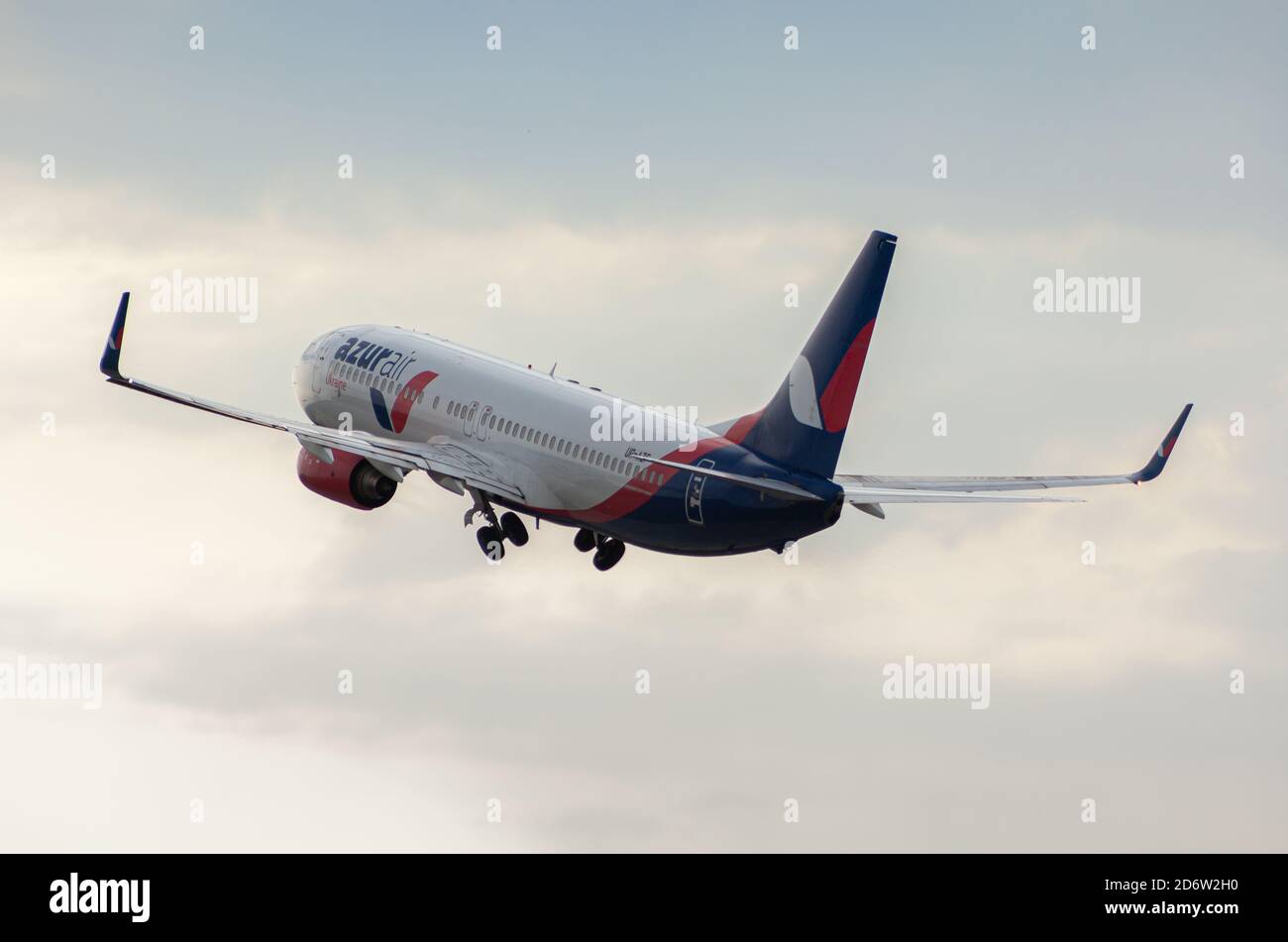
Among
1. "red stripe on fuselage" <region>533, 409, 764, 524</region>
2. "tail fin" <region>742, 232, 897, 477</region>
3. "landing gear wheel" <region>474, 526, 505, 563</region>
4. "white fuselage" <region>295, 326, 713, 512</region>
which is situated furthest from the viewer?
"landing gear wheel" <region>474, 526, 505, 563</region>

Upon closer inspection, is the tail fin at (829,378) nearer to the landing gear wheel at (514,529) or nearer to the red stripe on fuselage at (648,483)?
the red stripe on fuselage at (648,483)

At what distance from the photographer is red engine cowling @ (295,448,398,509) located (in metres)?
74.1

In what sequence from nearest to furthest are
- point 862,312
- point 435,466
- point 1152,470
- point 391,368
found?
point 862,312
point 1152,470
point 435,466
point 391,368

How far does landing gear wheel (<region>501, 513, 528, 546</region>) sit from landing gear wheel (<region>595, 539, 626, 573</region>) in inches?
113

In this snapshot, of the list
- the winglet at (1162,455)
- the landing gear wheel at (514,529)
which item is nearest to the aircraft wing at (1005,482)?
the winglet at (1162,455)

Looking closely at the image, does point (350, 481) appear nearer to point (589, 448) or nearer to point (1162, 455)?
point (589, 448)

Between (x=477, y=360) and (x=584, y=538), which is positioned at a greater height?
(x=477, y=360)

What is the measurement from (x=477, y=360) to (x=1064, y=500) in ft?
73.6

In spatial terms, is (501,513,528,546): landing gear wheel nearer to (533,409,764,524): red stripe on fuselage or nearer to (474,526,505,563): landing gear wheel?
(474,526,505,563): landing gear wheel

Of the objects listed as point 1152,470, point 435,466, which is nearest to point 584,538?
point 435,466

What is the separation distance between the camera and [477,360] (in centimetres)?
7588

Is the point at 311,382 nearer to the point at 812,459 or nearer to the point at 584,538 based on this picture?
the point at 584,538

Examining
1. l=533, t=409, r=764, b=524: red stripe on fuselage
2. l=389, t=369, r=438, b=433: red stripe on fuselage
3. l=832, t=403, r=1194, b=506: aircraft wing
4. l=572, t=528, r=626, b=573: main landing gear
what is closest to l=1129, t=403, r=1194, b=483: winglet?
l=832, t=403, r=1194, b=506: aircraft wing

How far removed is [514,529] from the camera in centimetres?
7319
